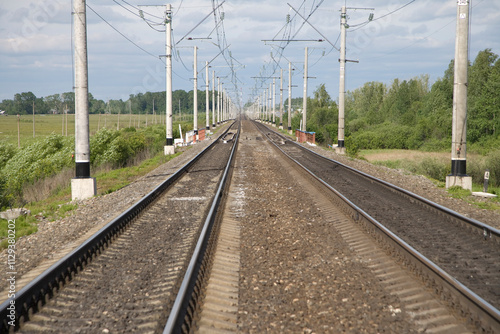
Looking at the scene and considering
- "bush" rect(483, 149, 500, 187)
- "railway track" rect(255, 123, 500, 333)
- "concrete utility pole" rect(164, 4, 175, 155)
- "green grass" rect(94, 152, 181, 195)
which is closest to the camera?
"railway track" rect(255, 123, 500, 333)

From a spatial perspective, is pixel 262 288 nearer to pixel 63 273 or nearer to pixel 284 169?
pixel 63 273

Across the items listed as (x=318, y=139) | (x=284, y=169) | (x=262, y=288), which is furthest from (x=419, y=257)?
(x=318, y=139)

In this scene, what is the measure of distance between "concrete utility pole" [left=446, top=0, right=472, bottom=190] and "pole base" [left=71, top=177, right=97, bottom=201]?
10734mm

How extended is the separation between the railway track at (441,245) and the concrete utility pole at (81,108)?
6.89m

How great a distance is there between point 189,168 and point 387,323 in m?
15.1

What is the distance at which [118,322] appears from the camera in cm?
471

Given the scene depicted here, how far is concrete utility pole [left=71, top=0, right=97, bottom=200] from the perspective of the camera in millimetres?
12922

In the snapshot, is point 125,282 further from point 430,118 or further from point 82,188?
point 430,118

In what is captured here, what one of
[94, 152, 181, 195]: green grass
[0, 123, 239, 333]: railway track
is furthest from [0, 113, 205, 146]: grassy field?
[0, 123, 239, 333]: railway track

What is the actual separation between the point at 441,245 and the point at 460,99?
8.23 metres

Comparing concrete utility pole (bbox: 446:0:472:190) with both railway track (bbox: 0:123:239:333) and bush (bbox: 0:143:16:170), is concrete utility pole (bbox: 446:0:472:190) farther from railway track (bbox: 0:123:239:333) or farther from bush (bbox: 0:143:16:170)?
bush (bbox: 0:143:16:170)

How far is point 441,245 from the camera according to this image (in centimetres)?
762

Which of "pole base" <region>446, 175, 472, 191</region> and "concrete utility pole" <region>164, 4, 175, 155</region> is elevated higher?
"concrete utility pole" <region>164, 4, 175, 155</region>

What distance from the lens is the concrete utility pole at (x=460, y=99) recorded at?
1423cm
